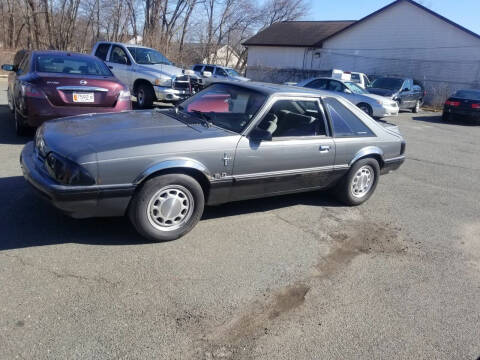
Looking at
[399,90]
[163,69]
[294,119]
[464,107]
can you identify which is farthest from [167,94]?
[464,107]

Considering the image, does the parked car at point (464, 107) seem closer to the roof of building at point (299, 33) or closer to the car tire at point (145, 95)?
the car tire at point (145, 95)

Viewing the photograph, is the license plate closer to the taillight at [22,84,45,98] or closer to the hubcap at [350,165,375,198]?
the taillight at [22,84,45,98]

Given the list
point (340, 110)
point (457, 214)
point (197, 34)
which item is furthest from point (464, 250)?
point (197, 34)

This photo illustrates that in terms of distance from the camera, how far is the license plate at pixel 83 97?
236 inches

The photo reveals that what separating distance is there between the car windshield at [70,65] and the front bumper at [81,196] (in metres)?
3.79

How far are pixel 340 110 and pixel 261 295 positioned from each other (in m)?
2.67

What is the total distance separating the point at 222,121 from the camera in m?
4.08

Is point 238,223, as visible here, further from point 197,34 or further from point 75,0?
point 197,34

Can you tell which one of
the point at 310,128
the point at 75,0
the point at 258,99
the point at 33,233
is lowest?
the point at 33,233

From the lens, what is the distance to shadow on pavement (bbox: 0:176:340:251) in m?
3.39

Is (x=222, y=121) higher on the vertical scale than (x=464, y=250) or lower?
higher

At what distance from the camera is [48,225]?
3629mm

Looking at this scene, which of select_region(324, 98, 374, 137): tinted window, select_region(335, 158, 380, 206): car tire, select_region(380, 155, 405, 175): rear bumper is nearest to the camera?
select_region(324, 98, 374, 137): tinted window

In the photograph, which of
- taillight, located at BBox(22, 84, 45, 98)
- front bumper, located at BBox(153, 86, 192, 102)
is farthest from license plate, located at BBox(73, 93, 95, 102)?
front bumper, located at BBox(153, 86, 192, 102)
